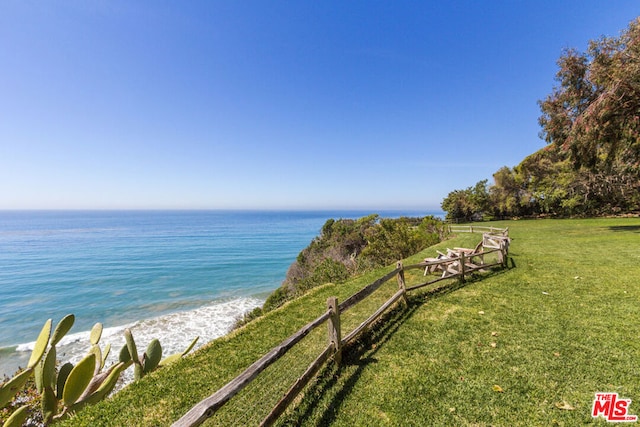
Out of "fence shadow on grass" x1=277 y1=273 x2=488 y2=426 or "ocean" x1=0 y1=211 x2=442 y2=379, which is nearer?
"fence shadow on grass" x1=277 y1=273 x2=488 y2=426

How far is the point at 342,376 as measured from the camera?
411 centimetres

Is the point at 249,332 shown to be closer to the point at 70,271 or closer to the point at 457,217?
the point at 70,271

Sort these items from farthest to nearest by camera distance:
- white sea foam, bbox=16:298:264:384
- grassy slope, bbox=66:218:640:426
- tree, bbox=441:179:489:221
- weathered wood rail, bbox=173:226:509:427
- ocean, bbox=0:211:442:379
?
tree, bbox=441:179:489:221, ocean, bbox=0:211:442:379, white sea foam, bbox=16:298:264:384, grassy slope, bbox=66:218:640:426, weathered wood rail, bbox=173:226:509:427

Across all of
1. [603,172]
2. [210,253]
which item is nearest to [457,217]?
[603,172]

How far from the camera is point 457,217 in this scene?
46.6 meters

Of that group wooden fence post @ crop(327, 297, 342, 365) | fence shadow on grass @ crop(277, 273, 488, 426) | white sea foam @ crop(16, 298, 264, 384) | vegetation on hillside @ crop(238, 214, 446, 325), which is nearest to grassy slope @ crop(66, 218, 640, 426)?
fence shadow on grass @ crop(277, 273, 488, 426)

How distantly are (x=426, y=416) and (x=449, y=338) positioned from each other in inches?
86.9

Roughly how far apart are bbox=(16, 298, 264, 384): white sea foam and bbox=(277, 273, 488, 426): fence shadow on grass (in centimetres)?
813

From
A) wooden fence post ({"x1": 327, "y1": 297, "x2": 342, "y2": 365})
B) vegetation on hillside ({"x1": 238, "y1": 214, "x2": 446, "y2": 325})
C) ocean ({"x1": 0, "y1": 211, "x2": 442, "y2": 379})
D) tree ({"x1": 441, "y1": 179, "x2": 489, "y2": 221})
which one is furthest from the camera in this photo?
tree ({"x1": 441, "y1": 179, "x2": 489, "y2": 221})

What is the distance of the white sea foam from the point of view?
447 inches

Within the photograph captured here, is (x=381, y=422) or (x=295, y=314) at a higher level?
(x=381, y=422)

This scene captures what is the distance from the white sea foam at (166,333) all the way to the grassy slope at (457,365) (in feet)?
22.1

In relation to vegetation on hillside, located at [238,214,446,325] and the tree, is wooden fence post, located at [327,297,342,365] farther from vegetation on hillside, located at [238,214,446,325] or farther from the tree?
the tree

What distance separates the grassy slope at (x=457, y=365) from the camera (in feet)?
10.9
